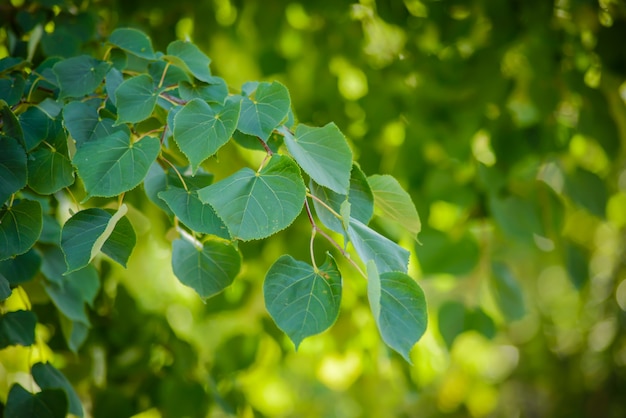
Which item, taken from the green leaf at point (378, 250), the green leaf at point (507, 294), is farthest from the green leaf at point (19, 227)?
the green leaf at point (507, 294)

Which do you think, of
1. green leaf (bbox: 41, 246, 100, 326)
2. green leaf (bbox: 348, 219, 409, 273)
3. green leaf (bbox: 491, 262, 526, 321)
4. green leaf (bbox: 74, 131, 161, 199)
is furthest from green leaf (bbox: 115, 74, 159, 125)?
green leaf (bbox: 491, 262, 526, 321)

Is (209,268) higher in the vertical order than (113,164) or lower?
lower

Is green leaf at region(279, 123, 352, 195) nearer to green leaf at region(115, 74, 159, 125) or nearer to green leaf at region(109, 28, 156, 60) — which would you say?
green leaf at region(115, 74, 159, 125)

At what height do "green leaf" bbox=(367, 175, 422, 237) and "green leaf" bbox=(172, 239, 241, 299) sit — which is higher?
"green leaf" bbox=(367, 175, 422, 237)

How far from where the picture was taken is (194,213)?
62 cm

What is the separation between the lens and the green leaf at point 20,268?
0.79m

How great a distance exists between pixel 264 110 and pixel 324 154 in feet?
0.27

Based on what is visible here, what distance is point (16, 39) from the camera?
3.45 feet

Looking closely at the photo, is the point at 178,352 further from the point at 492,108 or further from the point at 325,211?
the point at 492,108

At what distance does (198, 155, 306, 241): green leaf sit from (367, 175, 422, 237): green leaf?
169 mm

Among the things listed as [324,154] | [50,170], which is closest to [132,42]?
[50,170]

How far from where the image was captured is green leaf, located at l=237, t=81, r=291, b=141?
0.62 meters

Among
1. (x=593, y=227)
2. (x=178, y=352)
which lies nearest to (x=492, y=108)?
(x=178, y=352)

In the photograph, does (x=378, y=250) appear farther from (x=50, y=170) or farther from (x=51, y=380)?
(x=51, y=380)
